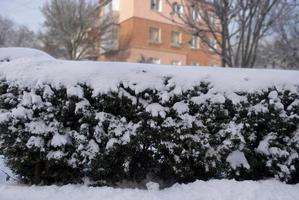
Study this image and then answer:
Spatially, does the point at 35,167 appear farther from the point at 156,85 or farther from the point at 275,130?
the point at 275,130

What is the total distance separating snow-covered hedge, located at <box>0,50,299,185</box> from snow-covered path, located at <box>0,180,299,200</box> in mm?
263

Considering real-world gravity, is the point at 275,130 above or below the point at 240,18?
below

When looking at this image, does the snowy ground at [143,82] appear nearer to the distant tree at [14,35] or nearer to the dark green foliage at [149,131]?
the dark green foliage at [149,131]

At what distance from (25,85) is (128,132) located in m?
1.51

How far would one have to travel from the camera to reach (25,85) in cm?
541

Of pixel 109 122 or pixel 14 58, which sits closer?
pixel 109 122

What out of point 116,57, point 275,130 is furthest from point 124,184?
point 116,57

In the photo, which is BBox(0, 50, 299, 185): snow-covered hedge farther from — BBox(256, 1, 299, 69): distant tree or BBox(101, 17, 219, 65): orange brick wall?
BBox(101, 17, 219, 65): orange brick wall

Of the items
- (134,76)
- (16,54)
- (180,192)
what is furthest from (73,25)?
(180,192)

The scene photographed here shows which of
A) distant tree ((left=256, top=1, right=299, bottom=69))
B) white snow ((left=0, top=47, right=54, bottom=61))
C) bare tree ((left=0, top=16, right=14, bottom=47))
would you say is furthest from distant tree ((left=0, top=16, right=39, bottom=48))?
white snow ((left=0, top=47, right=54, bottom=61))

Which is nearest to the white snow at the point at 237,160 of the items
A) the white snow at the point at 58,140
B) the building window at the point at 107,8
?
the white snow at the point at 58,140

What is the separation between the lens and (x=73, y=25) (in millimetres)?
35719

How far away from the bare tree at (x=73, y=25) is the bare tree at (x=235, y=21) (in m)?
26.8

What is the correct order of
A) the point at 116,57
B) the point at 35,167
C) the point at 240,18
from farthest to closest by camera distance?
the point at 116,57 < the point at 240,18 < the point at 35,167
